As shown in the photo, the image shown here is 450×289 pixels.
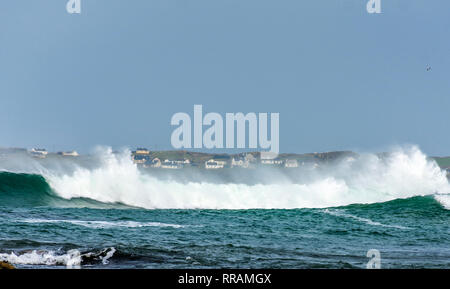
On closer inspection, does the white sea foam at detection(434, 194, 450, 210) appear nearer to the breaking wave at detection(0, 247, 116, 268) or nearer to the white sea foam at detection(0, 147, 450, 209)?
the white sea foam at detection(0, 147, 450, 209)

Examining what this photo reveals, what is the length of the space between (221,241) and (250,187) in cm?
3209

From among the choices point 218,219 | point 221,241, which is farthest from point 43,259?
point 218,219

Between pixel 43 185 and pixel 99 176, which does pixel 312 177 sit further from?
pixel 43 185

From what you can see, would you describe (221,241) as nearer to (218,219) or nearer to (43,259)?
(43,259)

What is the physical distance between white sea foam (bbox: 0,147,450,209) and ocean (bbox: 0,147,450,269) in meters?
0.09

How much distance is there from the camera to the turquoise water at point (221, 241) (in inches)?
556

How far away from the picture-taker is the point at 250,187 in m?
50.6

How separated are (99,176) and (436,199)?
73.2 feet

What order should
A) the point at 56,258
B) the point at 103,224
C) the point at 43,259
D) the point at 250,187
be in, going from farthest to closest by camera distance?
the point at 250,187 < the point at 103,224 < the point at 56,258 < the point at 43,259

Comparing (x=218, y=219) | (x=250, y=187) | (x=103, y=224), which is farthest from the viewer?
(x=250, y=187)

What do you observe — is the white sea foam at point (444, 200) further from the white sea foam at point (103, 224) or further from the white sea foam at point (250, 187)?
the white sea foam at point (103, 224)

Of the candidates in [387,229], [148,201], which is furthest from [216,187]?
[387,229]

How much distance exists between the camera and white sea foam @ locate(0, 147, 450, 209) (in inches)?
1672

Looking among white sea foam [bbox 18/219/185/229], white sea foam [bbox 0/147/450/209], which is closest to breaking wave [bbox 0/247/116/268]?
white sea foam [bbox 18/219/185/229]
